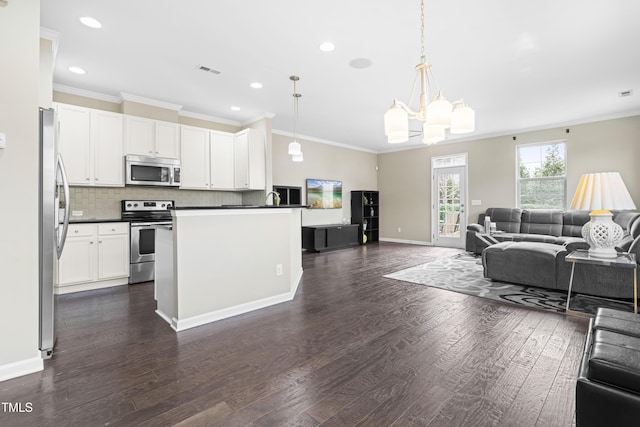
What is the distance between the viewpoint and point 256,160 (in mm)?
5688

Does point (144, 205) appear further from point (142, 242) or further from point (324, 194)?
point (324, 194)

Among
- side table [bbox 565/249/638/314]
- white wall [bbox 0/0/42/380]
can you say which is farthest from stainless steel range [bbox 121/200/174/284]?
side table [bbox 565/249/638/314]

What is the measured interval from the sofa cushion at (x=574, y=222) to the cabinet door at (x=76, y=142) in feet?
27.3

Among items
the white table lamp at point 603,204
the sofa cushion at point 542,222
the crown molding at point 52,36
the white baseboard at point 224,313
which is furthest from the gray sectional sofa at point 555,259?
the crown molding at point 52,36

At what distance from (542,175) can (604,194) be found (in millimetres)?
4529

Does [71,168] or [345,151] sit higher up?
[345,151]

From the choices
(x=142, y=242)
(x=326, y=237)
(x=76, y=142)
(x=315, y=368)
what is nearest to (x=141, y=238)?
(x=142, y=242)

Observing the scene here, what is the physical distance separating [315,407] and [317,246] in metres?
5.48

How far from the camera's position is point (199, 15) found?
9.18ft

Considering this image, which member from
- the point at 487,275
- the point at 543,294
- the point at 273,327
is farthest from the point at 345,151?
the point at 273,327

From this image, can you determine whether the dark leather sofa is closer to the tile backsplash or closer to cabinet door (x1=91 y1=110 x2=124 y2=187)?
cabinet door (x1=91 y1=110 x2=124 y2=187)

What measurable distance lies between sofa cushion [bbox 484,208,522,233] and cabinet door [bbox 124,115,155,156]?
23.0ft

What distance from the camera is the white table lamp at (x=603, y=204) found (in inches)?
113

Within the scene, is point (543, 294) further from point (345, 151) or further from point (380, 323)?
point (345, 151)
